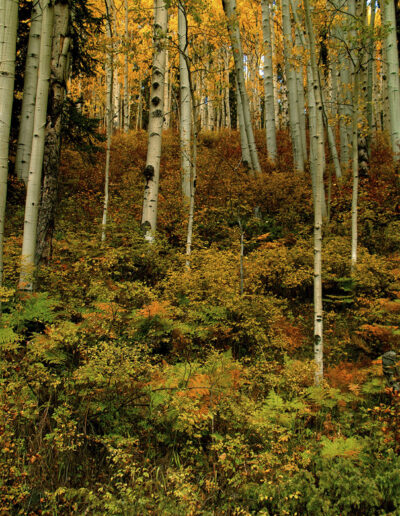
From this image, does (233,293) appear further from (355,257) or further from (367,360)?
(355,257)

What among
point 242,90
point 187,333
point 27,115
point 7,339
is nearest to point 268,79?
point 242,90

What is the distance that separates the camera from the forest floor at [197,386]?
2352mm

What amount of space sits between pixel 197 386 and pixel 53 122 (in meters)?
5.31

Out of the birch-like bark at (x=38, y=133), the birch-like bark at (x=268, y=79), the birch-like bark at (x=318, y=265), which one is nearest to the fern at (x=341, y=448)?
the birch-like bark at (x=318, y=265)

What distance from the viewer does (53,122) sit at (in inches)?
229

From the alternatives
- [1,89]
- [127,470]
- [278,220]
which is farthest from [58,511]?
[278,220]

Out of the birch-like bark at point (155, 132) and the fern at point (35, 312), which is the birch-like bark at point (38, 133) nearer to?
the fern at point (35, 312)

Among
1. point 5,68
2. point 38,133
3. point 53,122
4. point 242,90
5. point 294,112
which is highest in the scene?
point 242,90

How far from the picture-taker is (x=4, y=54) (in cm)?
337

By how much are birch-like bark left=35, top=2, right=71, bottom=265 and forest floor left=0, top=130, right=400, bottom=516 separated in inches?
24.2

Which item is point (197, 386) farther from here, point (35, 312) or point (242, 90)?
point (242, 90)

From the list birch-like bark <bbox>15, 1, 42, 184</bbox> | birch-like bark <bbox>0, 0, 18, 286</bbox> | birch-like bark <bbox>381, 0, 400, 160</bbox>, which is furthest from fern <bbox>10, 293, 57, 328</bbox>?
birch-like bark <bbox>381, 0, 400, 160</bbox>

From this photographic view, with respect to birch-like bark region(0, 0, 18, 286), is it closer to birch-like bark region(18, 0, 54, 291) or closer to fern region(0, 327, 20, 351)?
fern region(0, 327, 20, 351)

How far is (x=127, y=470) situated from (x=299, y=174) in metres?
10.8
